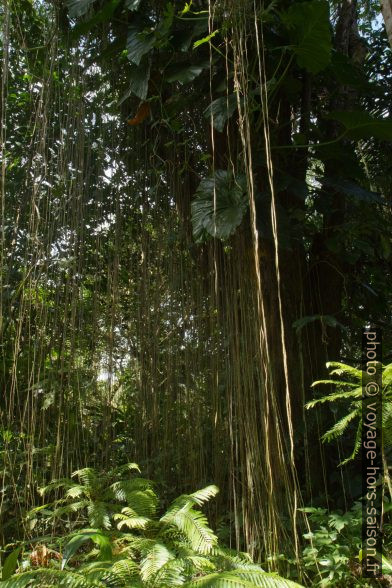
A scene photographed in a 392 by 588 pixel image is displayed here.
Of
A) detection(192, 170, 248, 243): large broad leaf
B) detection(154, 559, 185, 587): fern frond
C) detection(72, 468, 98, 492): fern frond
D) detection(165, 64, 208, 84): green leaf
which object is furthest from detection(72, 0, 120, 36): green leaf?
detection(154, 559, 185, 587): fern frond

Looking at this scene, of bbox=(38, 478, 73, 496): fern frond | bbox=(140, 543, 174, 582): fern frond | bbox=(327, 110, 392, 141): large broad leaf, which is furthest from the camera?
bbox=(327, 110, 392, 141): large broad leaf

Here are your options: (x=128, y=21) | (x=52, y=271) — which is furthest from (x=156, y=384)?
(x=128, y=21)

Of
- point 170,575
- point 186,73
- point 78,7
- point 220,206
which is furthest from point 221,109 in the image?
point 170,575

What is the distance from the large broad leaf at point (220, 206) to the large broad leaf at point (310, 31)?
0.52m

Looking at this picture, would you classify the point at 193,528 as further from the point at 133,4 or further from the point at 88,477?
the point at 133,4

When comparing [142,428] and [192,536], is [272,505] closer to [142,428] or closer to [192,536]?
[192,536]

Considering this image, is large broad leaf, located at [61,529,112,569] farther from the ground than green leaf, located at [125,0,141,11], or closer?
closer

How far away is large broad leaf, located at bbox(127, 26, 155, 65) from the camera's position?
1958 mm

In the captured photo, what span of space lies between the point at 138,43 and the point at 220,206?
0.74 meters

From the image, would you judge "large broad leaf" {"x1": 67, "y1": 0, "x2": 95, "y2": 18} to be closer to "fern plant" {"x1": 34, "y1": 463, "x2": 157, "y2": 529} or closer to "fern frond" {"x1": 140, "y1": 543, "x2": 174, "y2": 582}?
"fern plant" {"x1": 34, "y1": 463, "x2": 157, "y2": 529}

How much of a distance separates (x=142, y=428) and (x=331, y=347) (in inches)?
35.6

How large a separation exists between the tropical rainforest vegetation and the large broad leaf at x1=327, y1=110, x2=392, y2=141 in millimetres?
10

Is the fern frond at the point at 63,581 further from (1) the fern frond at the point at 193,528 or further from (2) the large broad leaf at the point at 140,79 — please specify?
(2) the large broad leaf at the point at 140,79

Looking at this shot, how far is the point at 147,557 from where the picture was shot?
1207 mm
